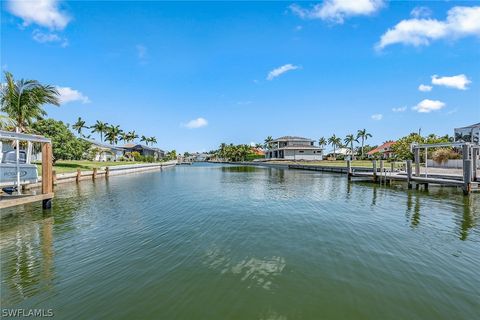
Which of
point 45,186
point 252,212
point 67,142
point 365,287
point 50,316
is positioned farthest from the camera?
point 67,142

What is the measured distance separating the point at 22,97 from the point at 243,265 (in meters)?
34.4

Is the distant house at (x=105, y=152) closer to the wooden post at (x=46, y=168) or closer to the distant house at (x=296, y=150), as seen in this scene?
the distant house at (x=296, y=150)

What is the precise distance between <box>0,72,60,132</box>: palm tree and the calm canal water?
20.3 m

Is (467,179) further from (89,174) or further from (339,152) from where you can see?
(339,152)

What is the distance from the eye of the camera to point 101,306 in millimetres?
6027

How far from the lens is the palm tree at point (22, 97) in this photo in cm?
2895

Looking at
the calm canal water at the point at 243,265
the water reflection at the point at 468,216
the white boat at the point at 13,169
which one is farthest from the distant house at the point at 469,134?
the white boat at the point at 13,169

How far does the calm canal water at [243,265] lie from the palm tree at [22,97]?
66.5 ft

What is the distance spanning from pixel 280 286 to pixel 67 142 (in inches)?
1832

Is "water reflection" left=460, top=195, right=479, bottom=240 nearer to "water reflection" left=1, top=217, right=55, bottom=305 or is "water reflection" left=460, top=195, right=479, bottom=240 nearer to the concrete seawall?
"water reflection" left=1, top=217, right=55, bottom=305

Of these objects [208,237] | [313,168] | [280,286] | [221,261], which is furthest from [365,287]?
[313,168]

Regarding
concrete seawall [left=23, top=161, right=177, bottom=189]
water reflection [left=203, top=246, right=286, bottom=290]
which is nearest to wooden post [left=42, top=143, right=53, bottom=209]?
concrete seawall [left=23, top=161, right=177, bottom=189]

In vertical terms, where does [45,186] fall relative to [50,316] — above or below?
above

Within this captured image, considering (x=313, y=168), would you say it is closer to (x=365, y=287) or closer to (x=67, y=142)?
(x=67, y=142)
